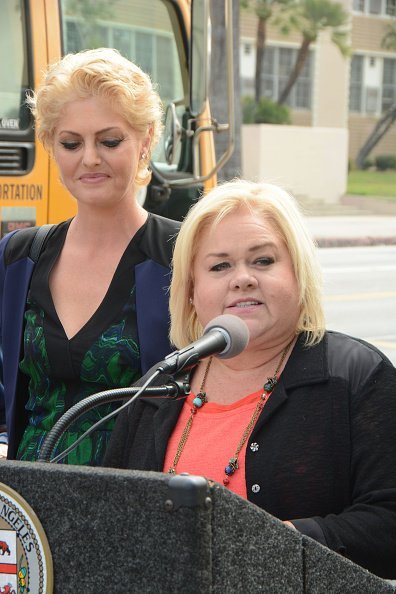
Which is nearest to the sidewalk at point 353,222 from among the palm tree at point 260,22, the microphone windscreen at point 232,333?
the palm tree at point 260,22

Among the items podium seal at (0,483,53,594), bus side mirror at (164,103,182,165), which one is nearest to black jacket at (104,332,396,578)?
podium seal at (0,483,53,594)

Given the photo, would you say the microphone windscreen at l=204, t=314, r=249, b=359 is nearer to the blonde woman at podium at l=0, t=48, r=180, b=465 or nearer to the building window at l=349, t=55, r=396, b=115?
the blonde woman at podium at l=0, t=48, r=180, b=465

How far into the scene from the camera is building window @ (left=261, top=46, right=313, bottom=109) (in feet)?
144

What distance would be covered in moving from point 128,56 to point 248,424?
4.19 m

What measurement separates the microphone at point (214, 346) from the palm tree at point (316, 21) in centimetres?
3758

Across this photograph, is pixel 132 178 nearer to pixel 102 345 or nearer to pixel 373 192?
pixel 102 345

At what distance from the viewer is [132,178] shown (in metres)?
3.29

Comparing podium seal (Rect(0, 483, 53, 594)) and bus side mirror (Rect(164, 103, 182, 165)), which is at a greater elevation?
bus side mirror (Rect(164, 103, 182, 165))

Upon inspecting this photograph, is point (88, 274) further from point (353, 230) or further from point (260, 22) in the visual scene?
point (260, 22)

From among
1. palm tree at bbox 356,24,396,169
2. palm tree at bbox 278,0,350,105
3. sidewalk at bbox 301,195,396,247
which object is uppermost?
palm tree at bbox 278,0,350,105

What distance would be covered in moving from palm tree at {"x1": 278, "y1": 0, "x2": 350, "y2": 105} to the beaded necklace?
3708 cm

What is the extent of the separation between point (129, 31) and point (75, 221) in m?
3.08

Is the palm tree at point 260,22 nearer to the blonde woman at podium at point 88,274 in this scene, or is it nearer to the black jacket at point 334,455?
the blonde woman at podium at point 88,274

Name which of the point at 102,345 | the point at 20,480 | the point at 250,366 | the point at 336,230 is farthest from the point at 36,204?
the point at 336,230
